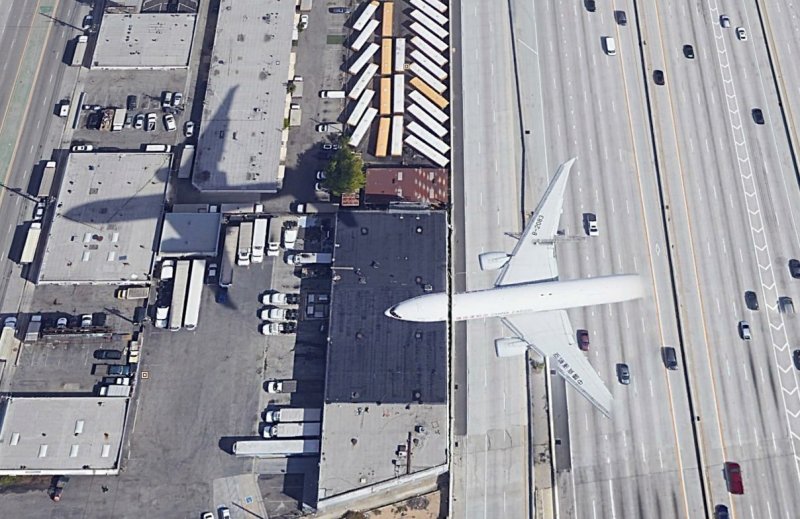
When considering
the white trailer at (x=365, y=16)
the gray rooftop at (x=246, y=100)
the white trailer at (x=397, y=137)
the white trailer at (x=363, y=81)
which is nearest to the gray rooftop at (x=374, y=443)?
the gray rooftop at (x=246, y=100)

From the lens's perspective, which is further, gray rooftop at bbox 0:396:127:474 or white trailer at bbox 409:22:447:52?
white trailer at bbox 409:22:447:52

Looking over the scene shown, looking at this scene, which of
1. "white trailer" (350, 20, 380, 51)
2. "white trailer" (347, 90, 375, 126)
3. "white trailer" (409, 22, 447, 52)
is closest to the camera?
"white trailer" (347, 90, 375, 126)

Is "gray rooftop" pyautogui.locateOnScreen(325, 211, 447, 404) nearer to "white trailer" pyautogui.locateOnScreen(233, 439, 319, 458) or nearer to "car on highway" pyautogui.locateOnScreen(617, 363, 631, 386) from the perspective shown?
"white trailer" pyautogui.locateOnScreen(233, 439, 319, 458)

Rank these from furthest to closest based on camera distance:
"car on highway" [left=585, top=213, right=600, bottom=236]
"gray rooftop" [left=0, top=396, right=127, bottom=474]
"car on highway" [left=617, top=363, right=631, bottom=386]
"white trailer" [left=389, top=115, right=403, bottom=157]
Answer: "white trailer" [left=389, top=115, right=403, bottom=157]
"car on highway" [left=585, top=213, right=600, bottom=236]
"car on highway" [left=617, top=363, right=631, bottom=386]
"gray rooftop" [left=0, top=396, right=127, bottom=474]

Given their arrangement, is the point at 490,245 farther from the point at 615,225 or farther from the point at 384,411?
the point at 384,411

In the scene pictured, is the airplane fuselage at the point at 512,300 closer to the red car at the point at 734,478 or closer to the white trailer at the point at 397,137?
the red car at the point at 734,478

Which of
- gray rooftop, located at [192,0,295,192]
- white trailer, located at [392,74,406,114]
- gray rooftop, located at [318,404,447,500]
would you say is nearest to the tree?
gray rooftop, located at [192,0,295,192]

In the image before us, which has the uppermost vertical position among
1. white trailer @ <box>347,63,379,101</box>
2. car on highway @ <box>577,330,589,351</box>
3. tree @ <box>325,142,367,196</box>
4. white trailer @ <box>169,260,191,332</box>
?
white trailer @ <box>347,63,379,101</box>
